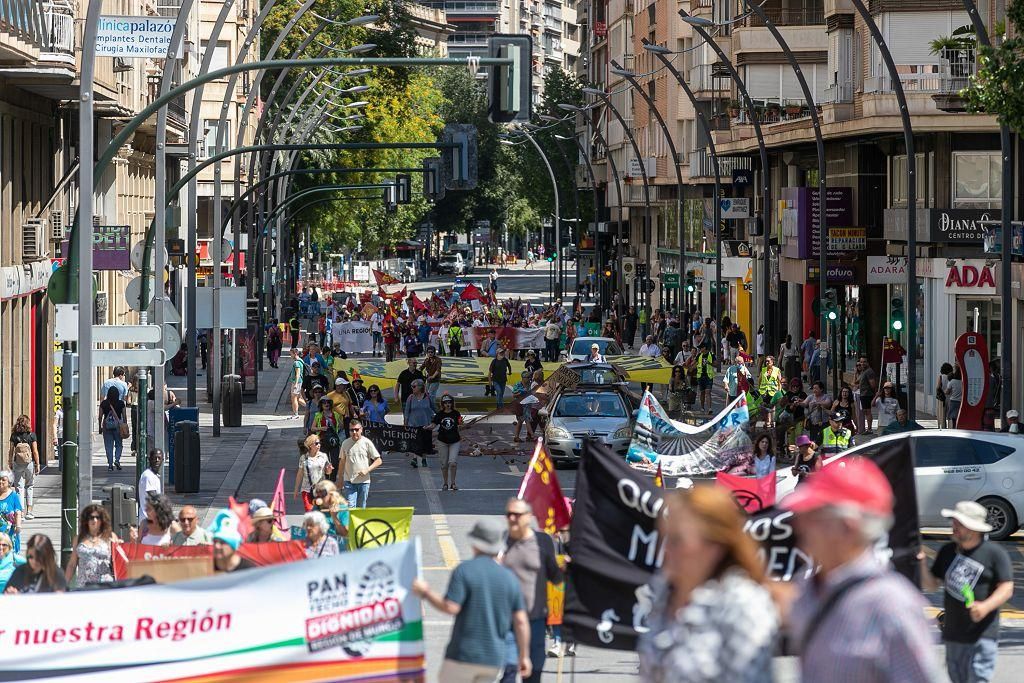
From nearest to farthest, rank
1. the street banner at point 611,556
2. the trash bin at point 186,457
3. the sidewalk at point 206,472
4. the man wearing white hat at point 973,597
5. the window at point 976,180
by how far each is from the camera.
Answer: the man wearing white hat at point 973,597, the street banner at point 611,556, the sidewalk at point 206,472, the trash bin at point 186,457, the window at point 976,180

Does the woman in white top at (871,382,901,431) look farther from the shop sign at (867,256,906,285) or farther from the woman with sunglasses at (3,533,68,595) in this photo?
the woman with sunglasses at (3,533,68,595)

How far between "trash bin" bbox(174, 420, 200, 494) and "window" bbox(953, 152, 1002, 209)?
2097cm

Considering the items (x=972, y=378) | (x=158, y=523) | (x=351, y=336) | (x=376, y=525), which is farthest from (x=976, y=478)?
(x=351, y=336)

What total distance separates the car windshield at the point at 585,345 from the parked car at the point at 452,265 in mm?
103131

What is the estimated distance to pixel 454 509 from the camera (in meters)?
26.6

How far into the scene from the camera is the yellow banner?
40.5m

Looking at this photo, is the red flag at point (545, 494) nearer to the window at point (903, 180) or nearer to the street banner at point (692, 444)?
the street banner at point (692, 444)

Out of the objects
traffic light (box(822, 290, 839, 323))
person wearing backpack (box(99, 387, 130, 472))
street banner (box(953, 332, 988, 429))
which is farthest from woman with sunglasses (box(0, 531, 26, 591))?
traffic light (box(822, 290, 839, 323))

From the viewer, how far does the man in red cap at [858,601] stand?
6.01 m

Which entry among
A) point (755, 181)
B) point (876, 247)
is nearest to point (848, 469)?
point (876, 247)

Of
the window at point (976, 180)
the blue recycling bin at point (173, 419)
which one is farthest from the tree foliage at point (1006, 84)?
the window at point (976, 180)

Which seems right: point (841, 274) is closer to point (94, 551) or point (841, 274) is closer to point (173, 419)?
point (173, 419)

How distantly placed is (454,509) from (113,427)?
717cm

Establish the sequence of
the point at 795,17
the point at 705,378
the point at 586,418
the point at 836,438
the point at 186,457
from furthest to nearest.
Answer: the point at 795,17, the point at 705,378, the point at 586,418, the point at 186,457, the point at 836,438
